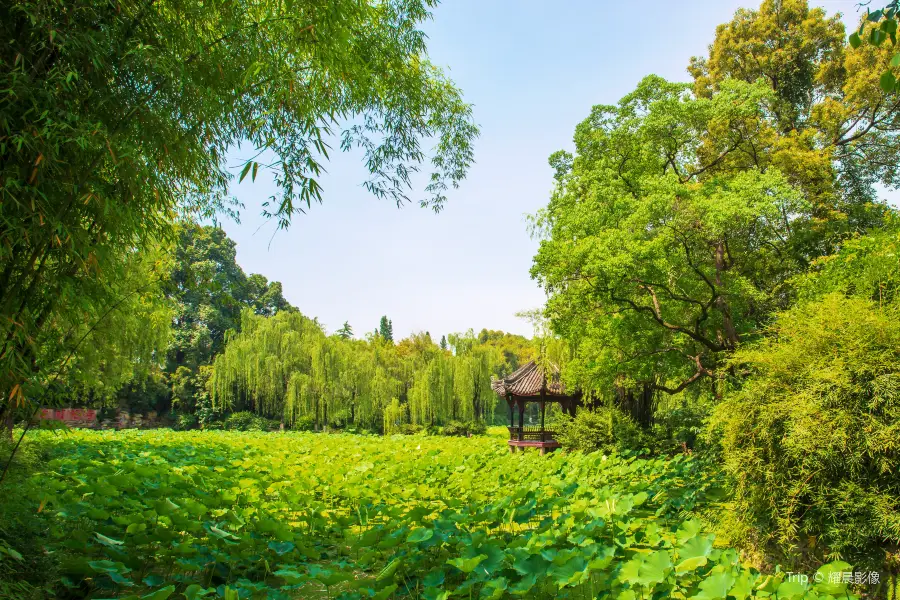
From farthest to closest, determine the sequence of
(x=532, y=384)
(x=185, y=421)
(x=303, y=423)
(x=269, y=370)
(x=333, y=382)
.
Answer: (x=185, y=421) → (x=269, y=370) → (x=333, y=382) → (x=303, y=423) → (x=532, y=384)

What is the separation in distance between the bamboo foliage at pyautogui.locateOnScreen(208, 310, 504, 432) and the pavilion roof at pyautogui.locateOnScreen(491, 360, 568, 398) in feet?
20.4

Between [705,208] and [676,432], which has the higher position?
[705,208]

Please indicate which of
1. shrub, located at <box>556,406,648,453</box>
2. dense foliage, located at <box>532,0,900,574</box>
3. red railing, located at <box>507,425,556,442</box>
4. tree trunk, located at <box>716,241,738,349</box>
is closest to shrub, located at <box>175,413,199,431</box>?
red railing, located at <box>507,425,556,442</box>

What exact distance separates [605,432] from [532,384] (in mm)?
3043

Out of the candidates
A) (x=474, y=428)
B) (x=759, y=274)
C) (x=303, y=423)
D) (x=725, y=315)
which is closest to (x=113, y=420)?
(x=303, y=423)

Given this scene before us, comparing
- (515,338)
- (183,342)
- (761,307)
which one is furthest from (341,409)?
(515,338)

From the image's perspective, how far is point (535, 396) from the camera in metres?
12.1

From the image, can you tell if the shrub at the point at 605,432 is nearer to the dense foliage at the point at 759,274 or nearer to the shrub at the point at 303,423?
the dense foliage at the point at 759,274

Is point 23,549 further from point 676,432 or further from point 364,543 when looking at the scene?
point 676,432

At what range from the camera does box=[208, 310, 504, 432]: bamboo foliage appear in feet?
61.9

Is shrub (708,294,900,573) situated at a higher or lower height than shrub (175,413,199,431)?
higher

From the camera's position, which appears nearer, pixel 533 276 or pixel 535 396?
pixel 533 276

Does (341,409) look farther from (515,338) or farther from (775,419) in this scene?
(515,338)

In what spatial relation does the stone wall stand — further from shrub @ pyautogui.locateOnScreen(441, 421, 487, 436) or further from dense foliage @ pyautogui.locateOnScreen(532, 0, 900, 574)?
dense foliage @ pyautogui.locateOnScreen(532, 0, 900, 574)
